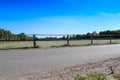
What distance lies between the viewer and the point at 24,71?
32.8 feet

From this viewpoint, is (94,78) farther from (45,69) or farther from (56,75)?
(45,69)

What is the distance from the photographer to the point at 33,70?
10.2m

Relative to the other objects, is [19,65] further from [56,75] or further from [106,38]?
[106,38]

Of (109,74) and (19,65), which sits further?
(19,65)

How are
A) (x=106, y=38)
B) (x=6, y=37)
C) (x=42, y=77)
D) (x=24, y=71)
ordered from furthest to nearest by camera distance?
(x=106, y=38) → (x=6, y=37) → (x=24, y=71) → (x=42, y=77)

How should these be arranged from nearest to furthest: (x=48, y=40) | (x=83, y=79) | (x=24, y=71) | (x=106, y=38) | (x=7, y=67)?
(x=83, y=79) < (x=24, y=71) < (x=7, y=67) < (x=48, y=40) < (x=106, y=38)

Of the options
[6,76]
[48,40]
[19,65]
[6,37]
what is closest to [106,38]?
[48,40]

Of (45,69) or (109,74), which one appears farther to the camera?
(45,69)

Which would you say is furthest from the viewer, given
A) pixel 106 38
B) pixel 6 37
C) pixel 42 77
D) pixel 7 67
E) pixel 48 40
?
pixel 106 38

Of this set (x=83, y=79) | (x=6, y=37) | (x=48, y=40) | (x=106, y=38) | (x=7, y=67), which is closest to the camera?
(x=83, y=79)

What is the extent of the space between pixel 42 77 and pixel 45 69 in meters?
1.95

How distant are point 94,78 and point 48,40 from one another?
1012 inches

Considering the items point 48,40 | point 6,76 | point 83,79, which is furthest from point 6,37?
point 83,79

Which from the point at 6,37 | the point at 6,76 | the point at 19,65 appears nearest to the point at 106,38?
the point at 6,37
